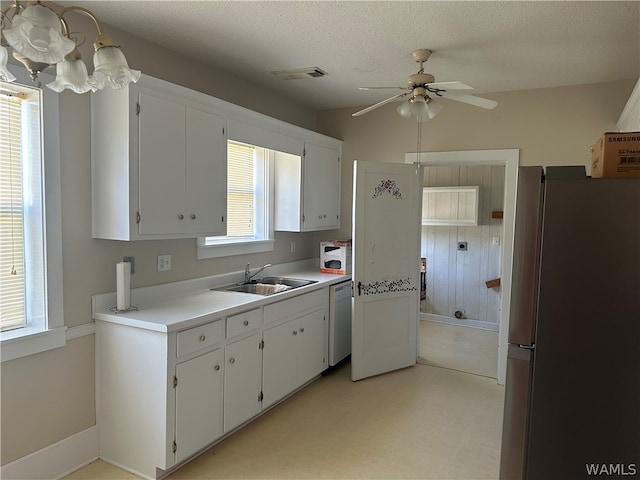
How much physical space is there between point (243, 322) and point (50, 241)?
121 cm

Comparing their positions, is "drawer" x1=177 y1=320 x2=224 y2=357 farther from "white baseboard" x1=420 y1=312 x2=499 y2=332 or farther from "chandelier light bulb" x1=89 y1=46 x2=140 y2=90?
"white baseboard" x1=420 y1=312 x2=499 y2=332

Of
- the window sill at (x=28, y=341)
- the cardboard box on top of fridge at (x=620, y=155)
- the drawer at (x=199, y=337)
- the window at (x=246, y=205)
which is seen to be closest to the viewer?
the cardboard box on top of fridge at (x=620, y=155)

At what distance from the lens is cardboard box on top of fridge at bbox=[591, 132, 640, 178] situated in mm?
1476

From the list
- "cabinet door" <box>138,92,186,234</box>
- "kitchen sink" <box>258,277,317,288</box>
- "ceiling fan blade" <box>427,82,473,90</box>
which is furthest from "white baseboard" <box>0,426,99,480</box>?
"ceiling fan blade" <box>427,82,473,90</box>

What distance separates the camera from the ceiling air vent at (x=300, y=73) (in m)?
3.40

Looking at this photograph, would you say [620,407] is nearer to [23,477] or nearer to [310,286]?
[310,286]

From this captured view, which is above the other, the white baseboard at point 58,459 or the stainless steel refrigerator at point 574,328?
the stainless steel refrigerator at point 574,328

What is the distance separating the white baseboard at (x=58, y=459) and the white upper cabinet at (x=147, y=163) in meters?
1.19

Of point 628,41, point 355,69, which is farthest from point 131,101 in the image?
point 628,41

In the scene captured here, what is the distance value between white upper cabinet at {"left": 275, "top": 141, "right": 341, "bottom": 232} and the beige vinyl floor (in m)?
1.48

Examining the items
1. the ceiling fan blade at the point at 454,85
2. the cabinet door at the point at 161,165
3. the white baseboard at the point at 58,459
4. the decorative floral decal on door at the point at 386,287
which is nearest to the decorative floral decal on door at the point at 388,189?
the decorative floral decal on door at the point at 386,287

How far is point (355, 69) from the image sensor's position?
3.36 metres

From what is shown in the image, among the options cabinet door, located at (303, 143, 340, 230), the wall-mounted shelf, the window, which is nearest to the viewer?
the window

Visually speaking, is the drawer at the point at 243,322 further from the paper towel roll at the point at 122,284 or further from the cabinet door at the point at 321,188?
the cabinet door at the point at 321,188
